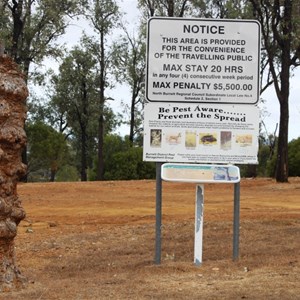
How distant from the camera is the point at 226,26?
8.16 meters

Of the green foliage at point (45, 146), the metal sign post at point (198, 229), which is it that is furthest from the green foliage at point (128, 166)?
the metal sign post at point (198, 229)

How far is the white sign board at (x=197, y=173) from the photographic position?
7873 millimetres

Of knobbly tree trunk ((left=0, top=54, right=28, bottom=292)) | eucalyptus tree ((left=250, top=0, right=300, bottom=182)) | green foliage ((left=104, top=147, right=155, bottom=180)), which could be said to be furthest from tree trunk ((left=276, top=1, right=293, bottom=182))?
knobbly tree trunk ((left=0, top=54, right=28, bottom=292))

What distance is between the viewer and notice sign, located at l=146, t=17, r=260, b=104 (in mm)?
8102

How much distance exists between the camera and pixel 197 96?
8117mm

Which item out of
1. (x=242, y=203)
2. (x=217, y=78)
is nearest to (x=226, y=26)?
(x=217, y=78)

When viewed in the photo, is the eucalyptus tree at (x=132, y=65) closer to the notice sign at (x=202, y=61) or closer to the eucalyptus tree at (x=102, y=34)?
the eucalyptus tree at (x=102, y=34)

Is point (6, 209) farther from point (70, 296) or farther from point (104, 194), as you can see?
point (104, 194)

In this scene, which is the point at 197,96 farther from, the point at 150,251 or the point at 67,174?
the point at 67,174

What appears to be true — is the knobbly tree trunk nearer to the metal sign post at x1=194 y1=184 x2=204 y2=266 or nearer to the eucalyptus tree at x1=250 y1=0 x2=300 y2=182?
the metal sign post at x1=194 y1=184 x2=204 y2=266

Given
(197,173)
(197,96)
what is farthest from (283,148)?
(197,173)

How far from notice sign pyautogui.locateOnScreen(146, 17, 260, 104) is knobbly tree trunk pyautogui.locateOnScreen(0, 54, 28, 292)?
1864 millimetres

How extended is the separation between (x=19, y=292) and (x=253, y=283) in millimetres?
2274

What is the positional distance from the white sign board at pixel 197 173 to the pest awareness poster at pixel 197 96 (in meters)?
0.18
